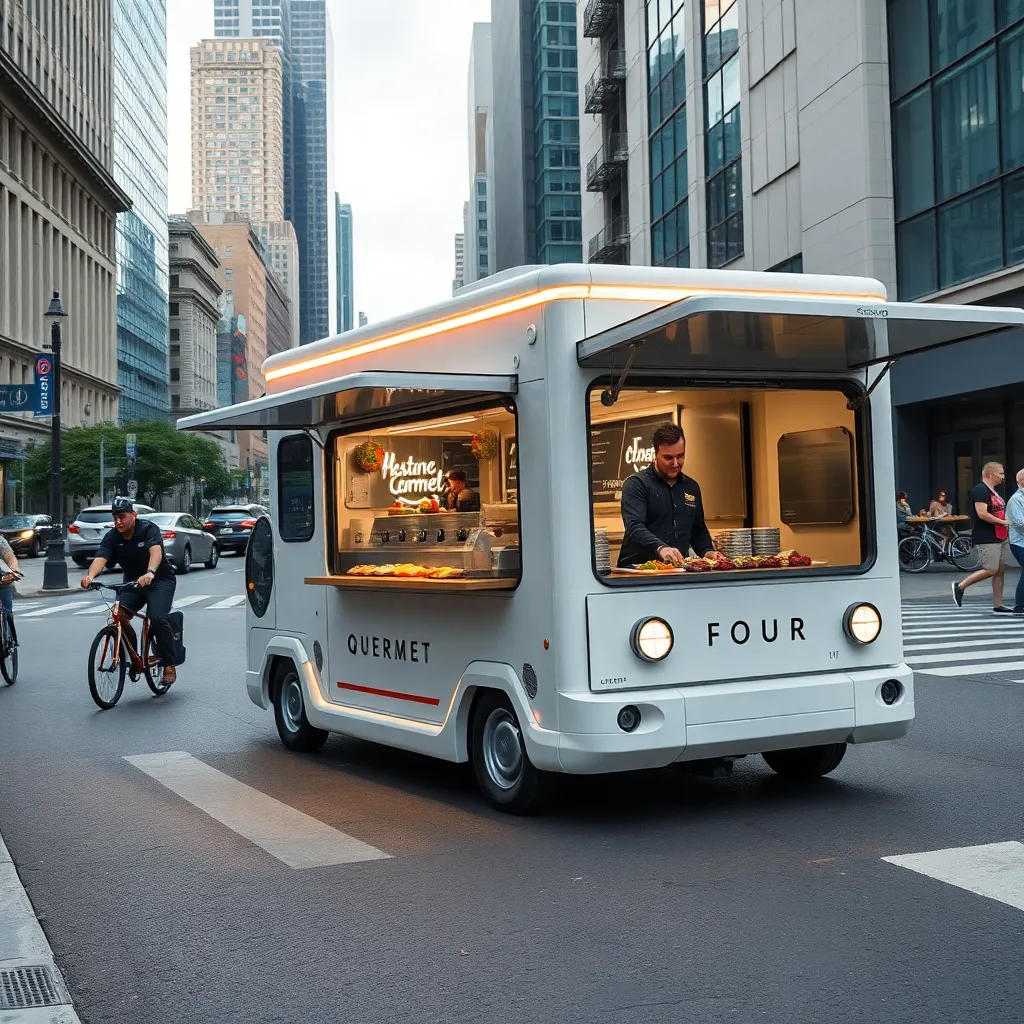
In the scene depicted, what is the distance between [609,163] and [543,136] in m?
35.6

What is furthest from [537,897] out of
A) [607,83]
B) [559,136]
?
[559,136]

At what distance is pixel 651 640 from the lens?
266 inches

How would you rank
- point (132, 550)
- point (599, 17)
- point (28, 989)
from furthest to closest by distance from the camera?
point (599, 17) → point (132, 550) → point (28, 989)

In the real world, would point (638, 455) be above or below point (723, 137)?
below

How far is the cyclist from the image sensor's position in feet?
40.0

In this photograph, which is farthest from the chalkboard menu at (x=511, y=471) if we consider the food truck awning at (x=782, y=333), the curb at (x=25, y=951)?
the curb at (x=25, y=951)

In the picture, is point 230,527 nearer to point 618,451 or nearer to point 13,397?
point 13,397

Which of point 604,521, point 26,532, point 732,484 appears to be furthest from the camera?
point 26,532

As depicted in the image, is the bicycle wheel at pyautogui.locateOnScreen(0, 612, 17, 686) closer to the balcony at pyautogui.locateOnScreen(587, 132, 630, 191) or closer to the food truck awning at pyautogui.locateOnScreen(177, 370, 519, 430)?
the food truck awning at pyautogui.locateOnScreen(177, 370, 519, 430)

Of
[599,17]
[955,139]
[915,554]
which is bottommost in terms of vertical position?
[915,554]

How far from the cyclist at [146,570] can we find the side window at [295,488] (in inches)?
118

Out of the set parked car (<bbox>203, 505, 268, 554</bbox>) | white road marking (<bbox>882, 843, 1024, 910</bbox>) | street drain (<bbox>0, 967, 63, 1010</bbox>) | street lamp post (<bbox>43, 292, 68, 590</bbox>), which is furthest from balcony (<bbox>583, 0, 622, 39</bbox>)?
street drain (<bbox>0, 967, 63, 1010</bbox>)

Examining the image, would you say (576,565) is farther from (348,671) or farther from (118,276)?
(118,276)

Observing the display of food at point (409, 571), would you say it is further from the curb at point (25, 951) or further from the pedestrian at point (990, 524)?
the pedestrian at point (990, 524)
